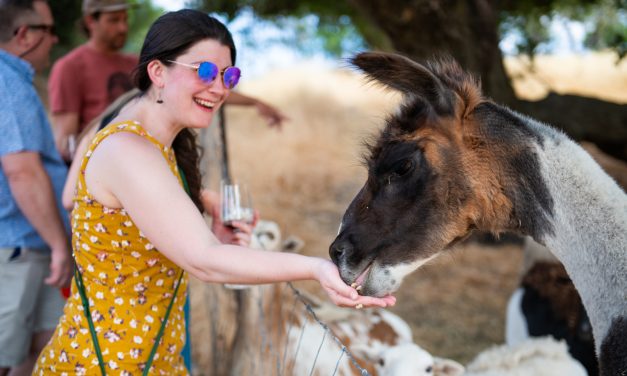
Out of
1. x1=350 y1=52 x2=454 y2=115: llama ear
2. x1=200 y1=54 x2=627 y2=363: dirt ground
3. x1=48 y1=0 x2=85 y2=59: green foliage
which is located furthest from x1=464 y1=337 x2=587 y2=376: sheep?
x1=48 y1=0 x2=85 y2=59: green foliage

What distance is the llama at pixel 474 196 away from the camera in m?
2.12

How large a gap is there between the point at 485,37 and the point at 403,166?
5.26 metres

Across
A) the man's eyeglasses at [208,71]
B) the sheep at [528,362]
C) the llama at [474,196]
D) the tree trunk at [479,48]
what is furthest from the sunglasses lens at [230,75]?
the tree trunk at [479,48]

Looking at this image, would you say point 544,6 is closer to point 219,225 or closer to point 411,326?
point 411,326

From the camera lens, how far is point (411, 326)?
23.0ft

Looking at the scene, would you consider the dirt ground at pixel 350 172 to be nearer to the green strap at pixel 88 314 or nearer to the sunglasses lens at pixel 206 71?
the sunglasses lens at pixel 206 71

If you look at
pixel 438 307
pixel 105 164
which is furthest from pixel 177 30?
pixel 438 307

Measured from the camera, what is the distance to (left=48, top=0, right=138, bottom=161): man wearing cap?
14.4 feet

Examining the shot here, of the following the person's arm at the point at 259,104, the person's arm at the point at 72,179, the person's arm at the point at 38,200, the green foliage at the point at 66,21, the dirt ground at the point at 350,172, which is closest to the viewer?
the person's arm at the point at 72,179

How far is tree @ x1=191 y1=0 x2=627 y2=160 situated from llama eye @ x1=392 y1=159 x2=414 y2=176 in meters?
4.39

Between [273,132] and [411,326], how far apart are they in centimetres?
927

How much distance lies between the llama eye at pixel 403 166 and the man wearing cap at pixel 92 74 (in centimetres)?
286

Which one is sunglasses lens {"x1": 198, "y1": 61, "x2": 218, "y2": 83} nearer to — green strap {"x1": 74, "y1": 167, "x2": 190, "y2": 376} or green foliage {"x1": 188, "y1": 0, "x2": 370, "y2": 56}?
green strap {"x1": 74, "y1": 167, "x2": 190, "y2": 376}

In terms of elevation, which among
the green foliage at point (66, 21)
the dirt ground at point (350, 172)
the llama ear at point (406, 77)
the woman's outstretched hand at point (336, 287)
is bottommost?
the dirt ground at point (350, 172)
